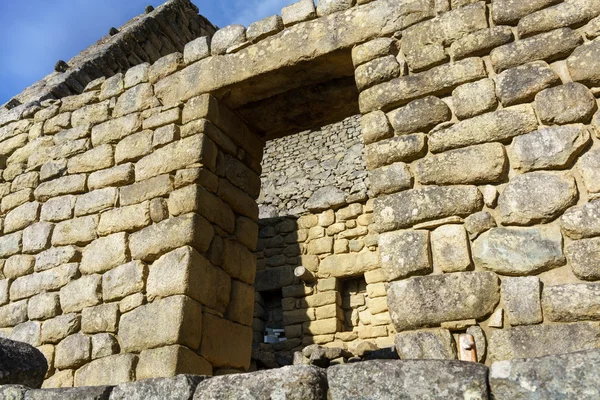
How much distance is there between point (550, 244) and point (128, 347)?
2.74m

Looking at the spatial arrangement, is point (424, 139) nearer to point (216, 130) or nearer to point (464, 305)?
point (464, 305)

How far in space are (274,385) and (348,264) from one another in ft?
20.4

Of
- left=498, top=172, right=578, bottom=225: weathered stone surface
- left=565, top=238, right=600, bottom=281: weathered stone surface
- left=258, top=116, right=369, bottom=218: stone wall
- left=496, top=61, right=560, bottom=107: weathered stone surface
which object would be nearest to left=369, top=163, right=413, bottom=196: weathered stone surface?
left=498, top=172, right=578, bottom=225: weathered stone surface

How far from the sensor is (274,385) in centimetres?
195

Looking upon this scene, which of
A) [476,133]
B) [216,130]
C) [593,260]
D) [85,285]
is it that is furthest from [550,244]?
[85,285]

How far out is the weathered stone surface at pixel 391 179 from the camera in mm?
3383

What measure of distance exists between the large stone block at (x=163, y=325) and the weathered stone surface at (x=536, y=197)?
2066 millimetres

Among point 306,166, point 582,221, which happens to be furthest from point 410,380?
point 306,166

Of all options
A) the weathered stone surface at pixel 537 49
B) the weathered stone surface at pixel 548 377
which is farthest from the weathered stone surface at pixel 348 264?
the weathered stone surface at pixel 548 377

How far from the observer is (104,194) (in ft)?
15.0

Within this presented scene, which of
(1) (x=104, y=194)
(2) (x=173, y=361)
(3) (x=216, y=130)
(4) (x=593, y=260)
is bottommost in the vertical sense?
(2) (x=173, y=361)

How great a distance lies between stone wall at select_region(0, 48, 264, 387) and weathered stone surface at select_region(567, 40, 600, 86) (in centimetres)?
256

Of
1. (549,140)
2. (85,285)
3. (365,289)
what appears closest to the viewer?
(549,140)

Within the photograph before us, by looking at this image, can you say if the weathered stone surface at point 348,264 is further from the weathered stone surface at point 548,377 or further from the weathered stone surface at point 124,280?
the weathered stone surface at point 548,377
